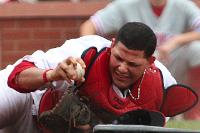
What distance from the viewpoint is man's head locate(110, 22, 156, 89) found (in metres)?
3.84

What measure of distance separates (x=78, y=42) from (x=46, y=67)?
0.29 m

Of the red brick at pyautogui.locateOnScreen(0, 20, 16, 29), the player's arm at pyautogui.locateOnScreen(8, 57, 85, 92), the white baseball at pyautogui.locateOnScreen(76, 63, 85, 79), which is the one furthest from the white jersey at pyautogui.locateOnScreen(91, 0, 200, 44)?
the white baseball at pyautogui.locateOnScreen(76, 63, 85, 79)

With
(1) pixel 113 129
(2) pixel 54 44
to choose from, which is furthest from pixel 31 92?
(2) pixel 54 44

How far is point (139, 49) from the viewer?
3875 millimetres

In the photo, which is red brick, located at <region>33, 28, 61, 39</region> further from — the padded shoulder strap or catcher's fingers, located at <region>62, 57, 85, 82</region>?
catcher's fingers, located at <region>62, 57, 85, 82</region>

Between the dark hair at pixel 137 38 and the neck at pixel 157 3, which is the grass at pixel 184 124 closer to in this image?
the neck at pixel 157 3

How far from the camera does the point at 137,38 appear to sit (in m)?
3.85

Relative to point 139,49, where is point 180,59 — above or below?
below

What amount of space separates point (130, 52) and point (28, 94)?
648 mm

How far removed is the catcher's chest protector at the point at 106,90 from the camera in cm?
393

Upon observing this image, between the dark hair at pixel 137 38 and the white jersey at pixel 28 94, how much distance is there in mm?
222

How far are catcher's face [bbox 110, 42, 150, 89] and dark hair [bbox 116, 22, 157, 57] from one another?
23mm

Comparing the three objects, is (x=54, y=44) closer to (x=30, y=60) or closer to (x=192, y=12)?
(x=192, y=12)

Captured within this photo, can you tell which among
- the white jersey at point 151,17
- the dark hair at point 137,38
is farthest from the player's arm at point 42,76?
the white jersey at point 151,17
